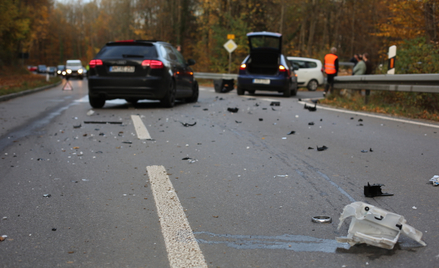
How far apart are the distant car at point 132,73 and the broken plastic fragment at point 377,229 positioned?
991 centimetres

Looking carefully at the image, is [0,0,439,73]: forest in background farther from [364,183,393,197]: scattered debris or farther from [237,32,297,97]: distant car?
[364,183,393,197]: scattered debris

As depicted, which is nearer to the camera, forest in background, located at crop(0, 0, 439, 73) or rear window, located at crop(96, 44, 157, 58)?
rear window, located at crop(96, 44, 157, 58)

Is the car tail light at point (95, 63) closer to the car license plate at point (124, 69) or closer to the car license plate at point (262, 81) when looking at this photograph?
the car license plate at point (124, 69)

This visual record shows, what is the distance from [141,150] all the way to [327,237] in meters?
3.91

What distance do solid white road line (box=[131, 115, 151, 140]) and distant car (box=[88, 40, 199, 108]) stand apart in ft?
6.31

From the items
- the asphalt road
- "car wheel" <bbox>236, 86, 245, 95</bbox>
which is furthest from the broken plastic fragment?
"car wheel" <bbox>236, 86, 245, 95</bbox>

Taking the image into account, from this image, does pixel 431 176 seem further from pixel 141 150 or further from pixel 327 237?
pixel 141 150

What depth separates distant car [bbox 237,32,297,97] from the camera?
18781mm

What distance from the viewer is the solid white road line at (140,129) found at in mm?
7989

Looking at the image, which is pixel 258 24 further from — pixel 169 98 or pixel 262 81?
pixel 169 98

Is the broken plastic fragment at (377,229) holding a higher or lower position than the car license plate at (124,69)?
lower

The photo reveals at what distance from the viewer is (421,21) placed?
26828 mm

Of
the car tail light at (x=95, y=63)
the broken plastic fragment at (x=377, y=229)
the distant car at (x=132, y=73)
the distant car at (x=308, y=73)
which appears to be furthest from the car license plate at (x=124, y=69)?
the distant car at (x=308, y=73)

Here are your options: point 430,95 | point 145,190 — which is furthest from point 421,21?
point 145,190
